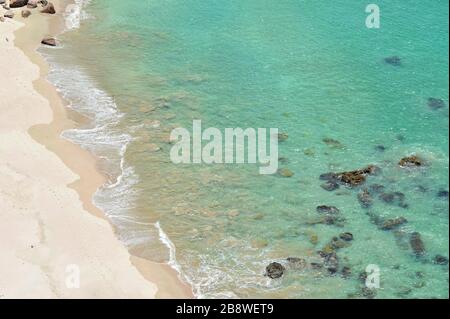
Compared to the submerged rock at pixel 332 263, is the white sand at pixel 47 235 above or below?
above

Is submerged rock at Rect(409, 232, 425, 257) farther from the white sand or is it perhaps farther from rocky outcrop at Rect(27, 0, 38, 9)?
rocky outcrop at Rect(27, 0, 38, 9)

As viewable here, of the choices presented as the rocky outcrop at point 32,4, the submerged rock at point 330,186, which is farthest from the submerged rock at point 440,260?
the rocky outcrop at point 32,4

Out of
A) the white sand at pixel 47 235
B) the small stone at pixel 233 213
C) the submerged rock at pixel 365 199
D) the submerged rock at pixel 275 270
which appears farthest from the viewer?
the submerged rock at pixel 365 199

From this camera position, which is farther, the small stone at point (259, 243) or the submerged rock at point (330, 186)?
the submerged rock at point (330, 186)

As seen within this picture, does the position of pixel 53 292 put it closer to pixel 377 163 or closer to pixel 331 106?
pixel 377 163

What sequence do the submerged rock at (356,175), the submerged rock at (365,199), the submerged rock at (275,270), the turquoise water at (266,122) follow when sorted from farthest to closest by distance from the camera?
the submerged rock at (356,175) < the submerged rock at (365,199) < the turquoise water at (266,122) < the submerged rock at (275,270)

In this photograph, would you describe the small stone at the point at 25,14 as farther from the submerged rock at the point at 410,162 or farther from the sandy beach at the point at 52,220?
the submerged rock at the point at 410,162

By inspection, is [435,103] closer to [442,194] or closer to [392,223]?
[442,194]

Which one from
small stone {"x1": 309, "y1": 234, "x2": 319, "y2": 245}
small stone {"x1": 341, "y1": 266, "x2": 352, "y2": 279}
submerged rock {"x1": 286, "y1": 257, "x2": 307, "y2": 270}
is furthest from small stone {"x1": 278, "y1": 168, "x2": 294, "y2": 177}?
small stone {"x1": 341, "y1": 266, "x2": 352, "y2": 279}
